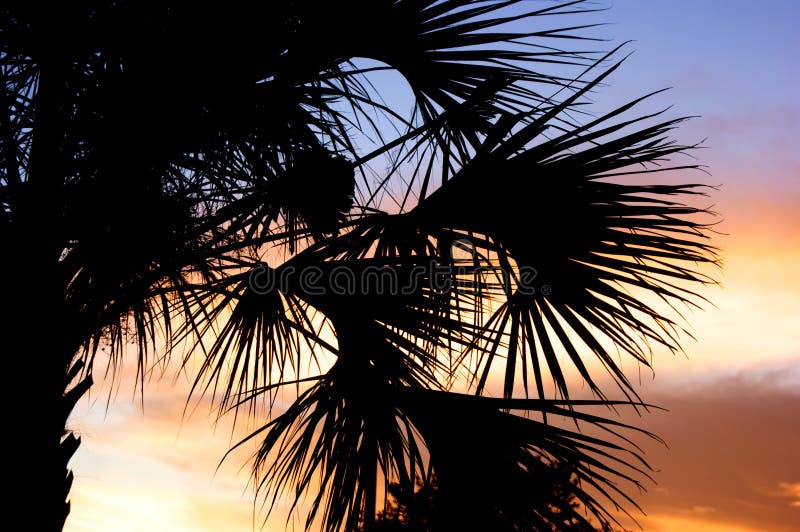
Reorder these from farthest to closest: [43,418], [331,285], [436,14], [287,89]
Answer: [436,14], [287,89], [331,285], [43,418]

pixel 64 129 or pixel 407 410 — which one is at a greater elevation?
pixel 64 129

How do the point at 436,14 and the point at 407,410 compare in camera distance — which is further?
the point at 436,14

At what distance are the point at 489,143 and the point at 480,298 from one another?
1.91 feet

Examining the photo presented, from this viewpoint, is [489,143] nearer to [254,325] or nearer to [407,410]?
[407,410]

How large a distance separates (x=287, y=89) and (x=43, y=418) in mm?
1641

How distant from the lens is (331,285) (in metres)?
2.85

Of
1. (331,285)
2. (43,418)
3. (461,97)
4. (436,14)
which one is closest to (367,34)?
(436,14)

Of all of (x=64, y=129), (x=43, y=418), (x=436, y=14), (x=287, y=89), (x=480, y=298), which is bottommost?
(x=43, y=418)

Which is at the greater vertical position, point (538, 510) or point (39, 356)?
point (39, 356)

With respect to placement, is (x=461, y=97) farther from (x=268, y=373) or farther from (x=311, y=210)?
(x=268, y=373)

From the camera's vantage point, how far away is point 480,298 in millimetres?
2594

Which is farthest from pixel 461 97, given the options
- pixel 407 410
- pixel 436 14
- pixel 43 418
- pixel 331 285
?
pixel 43 418

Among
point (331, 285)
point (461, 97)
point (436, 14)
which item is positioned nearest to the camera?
point (331, 285)

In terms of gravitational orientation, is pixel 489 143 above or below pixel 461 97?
below
